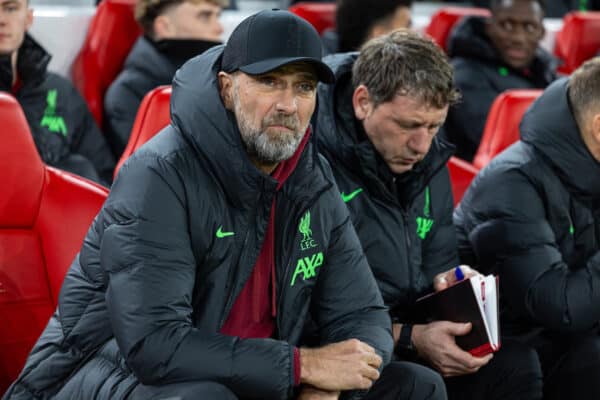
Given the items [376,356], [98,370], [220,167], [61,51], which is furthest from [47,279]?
[61,51]

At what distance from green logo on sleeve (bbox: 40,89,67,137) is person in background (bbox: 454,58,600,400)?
148 cm

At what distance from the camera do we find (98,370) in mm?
2119

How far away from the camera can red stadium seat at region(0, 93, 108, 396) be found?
2490mm

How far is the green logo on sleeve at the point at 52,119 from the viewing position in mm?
3590

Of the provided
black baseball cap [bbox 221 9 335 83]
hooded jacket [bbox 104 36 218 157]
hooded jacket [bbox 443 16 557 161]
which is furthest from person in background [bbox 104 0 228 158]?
black baseball cap [bbox 221 9 335 83]

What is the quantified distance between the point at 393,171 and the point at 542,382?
0.70 m

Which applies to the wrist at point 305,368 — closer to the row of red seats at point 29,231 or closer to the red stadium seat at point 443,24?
the row of red seats at point 29,231

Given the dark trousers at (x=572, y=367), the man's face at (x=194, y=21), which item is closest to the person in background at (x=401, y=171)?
the dark trousers at (x=572, y=367)

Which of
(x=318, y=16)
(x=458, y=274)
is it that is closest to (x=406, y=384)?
(x=458, y=274)

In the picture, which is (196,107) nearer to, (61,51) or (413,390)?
(413,390)

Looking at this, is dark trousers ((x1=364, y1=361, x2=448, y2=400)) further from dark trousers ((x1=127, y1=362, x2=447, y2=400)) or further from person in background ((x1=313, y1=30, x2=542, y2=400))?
person in background ((x1=313, y1=30, x2=542, y2=400))

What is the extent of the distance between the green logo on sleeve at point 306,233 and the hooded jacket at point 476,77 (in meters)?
2.36

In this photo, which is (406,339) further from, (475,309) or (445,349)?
(475,309)

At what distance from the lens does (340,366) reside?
2.16 metres
